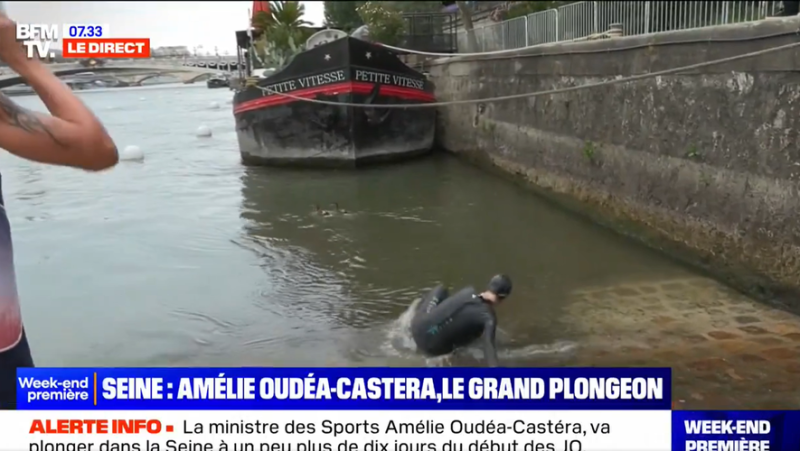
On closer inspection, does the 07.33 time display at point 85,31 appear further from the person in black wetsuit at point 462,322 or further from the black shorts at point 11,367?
the black shorts at point 11,367

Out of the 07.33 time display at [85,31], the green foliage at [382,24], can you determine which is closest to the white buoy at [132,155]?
the green foliage at [382,24]

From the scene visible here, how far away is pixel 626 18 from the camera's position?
11.8 meters

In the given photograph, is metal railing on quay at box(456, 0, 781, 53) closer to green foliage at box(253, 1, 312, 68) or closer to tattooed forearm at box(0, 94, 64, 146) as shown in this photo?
green foliage at box(253, 1, 312, 68)

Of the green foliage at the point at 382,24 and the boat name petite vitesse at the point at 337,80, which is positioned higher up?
the green foliage at the point at 382,24

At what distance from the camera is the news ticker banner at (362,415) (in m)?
3.56

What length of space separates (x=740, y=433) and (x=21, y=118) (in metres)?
3.26

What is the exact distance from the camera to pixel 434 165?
54.0 feet

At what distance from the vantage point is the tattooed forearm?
2.22 meters

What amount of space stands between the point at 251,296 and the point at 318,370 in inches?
149

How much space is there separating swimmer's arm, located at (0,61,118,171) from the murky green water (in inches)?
10.5

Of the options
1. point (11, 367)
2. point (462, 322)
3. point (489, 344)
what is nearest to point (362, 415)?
point (11, 367)

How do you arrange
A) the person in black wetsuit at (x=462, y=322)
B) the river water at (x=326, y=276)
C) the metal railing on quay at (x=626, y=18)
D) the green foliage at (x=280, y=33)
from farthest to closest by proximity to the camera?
1. the green foliage at (x=280, y=33)
2. the metal railing on quay at (x=626, y=18)
3. the river water at (x=326, y=276)
4. the person in black wetsuit at (x=462, y=322)

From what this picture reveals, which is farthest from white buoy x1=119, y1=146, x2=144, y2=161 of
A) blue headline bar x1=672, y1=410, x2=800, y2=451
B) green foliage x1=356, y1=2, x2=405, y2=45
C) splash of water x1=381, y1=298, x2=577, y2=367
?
blue headline bar x1=672, y1=410, x2=800, y2=451

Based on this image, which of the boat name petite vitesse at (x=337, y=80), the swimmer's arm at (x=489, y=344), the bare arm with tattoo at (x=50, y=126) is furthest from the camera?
the boat name petite vitesse at (x=337, y=80)
